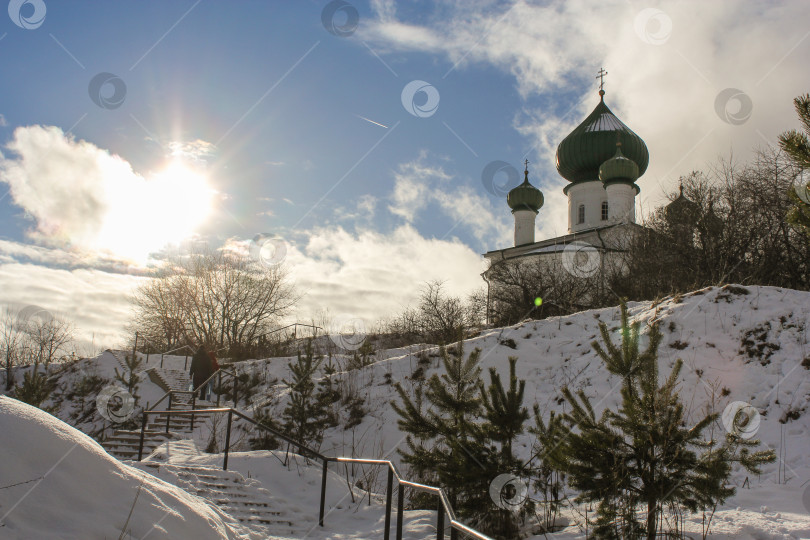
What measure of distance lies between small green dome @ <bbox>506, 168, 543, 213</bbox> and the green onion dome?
7.58ft

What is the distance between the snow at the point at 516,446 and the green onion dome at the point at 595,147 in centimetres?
2201

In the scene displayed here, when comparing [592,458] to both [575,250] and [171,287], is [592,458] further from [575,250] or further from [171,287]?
[171,287]

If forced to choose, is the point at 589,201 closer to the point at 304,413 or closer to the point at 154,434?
the point at 304,413

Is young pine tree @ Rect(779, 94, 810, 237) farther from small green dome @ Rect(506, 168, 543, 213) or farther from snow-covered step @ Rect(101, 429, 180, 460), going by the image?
small green dome @ Rect(506, 168, 543, 213)

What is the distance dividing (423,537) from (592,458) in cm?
262

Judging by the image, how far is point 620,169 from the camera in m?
31.2

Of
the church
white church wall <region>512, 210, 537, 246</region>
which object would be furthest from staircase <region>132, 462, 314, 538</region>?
white church wall <region>512, 210, 537, 246</region>

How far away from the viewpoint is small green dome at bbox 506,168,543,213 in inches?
1480

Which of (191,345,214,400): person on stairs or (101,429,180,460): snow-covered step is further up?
(191,345,214,400): person on stairs

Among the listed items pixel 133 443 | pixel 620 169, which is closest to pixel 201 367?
pixel 133 443

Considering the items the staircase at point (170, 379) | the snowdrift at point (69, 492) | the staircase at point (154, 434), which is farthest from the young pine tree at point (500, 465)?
the staircase at point (170, 379)

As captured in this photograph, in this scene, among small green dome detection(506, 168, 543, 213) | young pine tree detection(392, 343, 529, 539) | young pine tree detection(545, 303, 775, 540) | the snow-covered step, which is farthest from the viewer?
small green dome detection(506, 168, 543, 213)

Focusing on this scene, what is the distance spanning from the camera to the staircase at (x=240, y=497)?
6781mm

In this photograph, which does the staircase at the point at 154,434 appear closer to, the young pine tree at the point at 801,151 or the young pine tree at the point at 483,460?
the young pine tree at the point at 483,460
